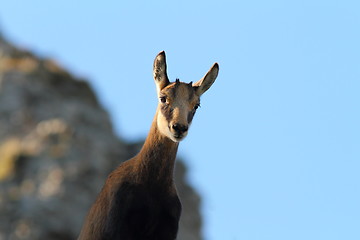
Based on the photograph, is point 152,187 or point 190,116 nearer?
point 152,187

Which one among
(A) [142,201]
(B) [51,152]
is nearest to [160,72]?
(A) [142,201]

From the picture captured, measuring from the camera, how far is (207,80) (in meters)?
10.0

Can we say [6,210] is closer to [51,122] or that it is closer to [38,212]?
[38,212]

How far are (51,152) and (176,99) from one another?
2228 cm

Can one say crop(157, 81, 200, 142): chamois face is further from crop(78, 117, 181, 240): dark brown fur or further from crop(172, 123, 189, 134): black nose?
crop(78, 117, 181, 240): dark brown fur

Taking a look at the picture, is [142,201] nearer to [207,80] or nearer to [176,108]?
[176,108]

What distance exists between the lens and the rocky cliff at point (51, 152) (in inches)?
1156

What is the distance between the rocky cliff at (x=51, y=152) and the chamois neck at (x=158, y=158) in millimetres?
19462

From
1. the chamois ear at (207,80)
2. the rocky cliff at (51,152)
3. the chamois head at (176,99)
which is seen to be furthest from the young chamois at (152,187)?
the rocky cliff at (51,152)

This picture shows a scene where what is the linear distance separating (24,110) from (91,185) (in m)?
5.14

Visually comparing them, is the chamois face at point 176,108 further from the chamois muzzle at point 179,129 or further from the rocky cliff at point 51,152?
the rocky cliff at point 51,152

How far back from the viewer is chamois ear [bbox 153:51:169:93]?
9.77 m

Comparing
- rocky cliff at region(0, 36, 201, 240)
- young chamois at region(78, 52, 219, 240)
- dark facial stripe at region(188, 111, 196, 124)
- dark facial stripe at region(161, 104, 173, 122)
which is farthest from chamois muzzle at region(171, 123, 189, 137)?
rocky cliff at region(0, 36, 201, 240)

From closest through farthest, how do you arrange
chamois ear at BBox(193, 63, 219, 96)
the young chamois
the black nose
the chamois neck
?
the black nose
the young chamois
the chamois neck
chamois ear at BBox(193, 63, 219, 96)
